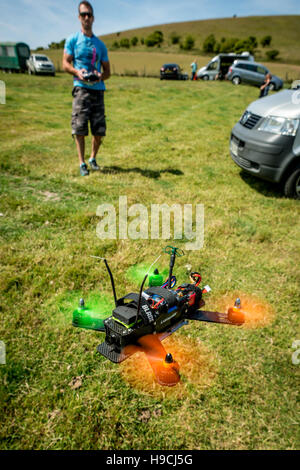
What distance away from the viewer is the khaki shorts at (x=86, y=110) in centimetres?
472

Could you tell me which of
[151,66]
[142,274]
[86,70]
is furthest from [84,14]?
[151,66]

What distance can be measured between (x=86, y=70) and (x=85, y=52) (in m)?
0.26

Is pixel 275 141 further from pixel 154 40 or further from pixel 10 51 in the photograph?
pixel 154 40

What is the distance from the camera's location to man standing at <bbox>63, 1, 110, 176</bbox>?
14.7 feet

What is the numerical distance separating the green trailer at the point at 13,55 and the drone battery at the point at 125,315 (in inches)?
1233

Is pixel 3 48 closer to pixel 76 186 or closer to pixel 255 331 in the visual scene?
pixel 76 186

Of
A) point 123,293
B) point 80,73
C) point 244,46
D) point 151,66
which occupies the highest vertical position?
point 244,46

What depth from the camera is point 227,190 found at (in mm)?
5113

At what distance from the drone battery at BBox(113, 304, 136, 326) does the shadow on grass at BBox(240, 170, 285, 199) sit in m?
4.05

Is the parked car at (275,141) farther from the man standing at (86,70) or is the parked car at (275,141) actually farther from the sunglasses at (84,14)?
the sunglasses at (84,14)

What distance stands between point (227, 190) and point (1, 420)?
4.58 metres

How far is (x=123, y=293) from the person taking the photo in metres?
2.72

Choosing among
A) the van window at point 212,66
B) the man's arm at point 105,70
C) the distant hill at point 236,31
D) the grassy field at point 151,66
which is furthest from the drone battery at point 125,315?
the distant hill at point 236,31

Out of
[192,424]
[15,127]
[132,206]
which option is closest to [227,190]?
[132,206]
